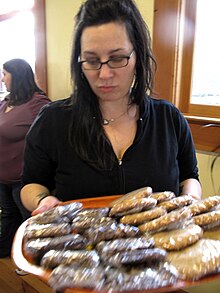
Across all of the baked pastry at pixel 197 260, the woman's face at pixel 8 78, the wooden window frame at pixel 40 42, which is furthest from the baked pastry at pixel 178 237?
the wooden window frame at pixel 40 42

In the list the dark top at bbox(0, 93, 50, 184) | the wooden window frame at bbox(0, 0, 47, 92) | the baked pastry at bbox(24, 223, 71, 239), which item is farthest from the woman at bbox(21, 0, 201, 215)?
the wooden window frame at bbox(0, 0, 47, 92)

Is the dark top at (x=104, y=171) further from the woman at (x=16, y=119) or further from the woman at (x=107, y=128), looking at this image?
the woman at (x=16, y=119)

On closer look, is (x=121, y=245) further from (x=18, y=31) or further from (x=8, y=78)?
(x=18, y=31)

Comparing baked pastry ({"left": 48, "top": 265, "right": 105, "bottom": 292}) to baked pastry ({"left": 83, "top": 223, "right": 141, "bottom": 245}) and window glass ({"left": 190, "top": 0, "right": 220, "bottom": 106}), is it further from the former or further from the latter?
window glass ({"left": 190, "top": 0, "right": 220, "bottom": 106})

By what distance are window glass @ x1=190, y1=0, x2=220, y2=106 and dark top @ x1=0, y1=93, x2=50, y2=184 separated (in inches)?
37.9

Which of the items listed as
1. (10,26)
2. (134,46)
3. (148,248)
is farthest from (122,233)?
(10,26)

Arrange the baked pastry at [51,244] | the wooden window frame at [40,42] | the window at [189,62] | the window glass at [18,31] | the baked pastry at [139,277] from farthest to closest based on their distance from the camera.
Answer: the window glass at [18,31] < the wooden window frame at [40,42] < the window at [189,62] < the baked pastry at [51,244] < the baked pastry at [139,277]

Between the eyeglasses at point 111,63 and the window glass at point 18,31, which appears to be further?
the window glass at point 18,31

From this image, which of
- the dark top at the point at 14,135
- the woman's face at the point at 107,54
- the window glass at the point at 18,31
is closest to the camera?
the woman's face at the point at 107,54

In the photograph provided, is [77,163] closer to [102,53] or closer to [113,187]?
[113,187]

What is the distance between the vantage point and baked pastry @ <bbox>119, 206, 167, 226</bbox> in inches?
27.1

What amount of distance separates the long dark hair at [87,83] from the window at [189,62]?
1.88 feet

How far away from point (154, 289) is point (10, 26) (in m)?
3.15

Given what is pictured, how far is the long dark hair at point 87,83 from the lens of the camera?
2.75ft
